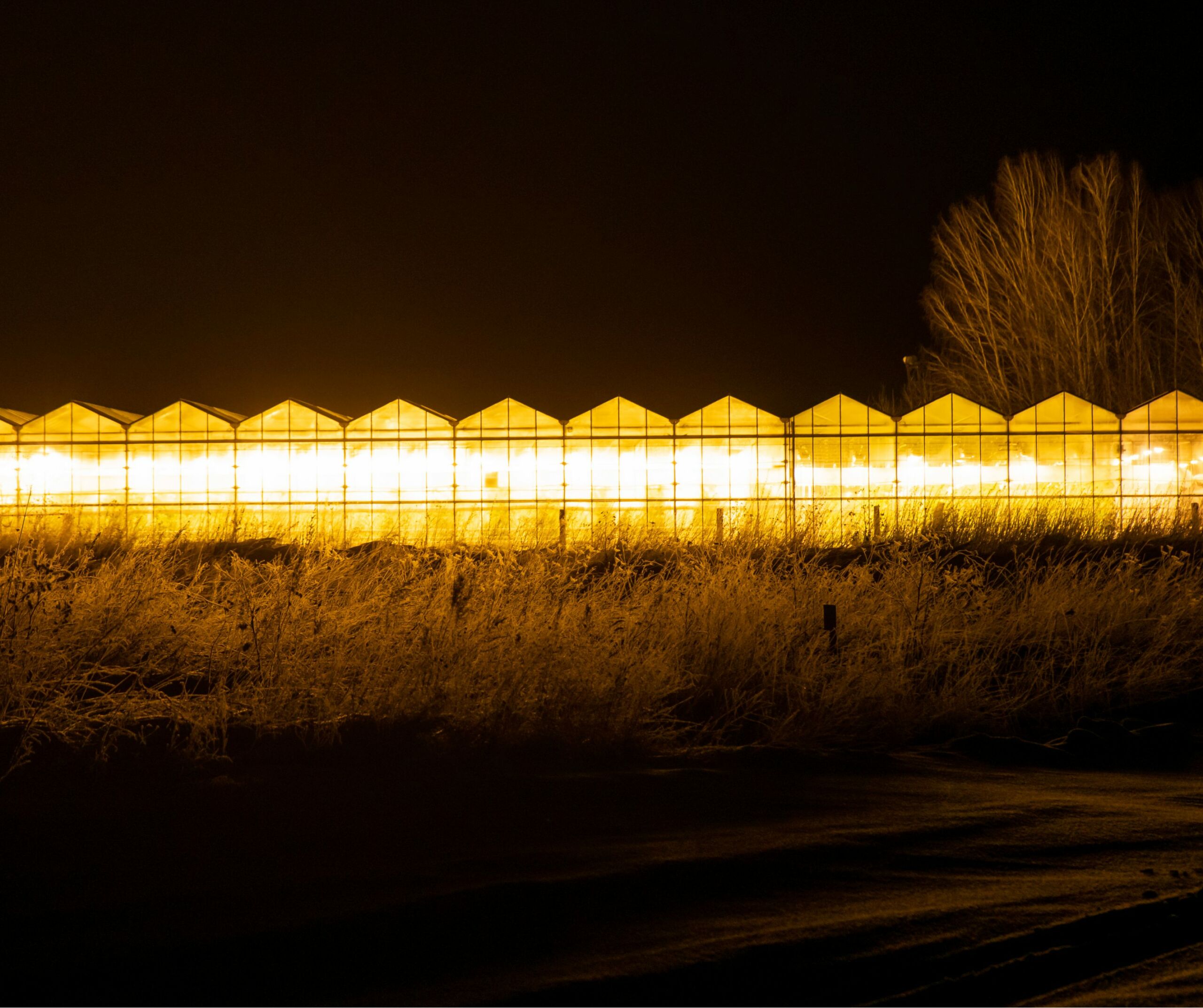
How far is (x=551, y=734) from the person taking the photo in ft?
20.3

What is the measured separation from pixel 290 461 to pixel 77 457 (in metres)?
4.25

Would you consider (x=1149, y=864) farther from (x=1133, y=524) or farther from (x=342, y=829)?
(x=1133, y=524)

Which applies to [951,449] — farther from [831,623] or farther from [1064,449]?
[831,623]

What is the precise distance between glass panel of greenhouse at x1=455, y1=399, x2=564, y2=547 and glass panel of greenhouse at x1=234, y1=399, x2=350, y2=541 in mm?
2469

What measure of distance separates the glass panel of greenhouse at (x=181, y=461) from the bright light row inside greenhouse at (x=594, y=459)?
30 mm

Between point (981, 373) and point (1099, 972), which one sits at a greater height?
point (981, 373)

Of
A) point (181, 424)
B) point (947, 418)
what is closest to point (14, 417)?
point (181, 424)

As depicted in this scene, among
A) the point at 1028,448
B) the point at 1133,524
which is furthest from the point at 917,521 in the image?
the point at 1028,448

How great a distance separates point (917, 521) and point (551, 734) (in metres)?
12.2

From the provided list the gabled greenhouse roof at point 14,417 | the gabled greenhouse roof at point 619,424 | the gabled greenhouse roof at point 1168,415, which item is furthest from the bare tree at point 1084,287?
the gabled greenhouse roof at point 14,417

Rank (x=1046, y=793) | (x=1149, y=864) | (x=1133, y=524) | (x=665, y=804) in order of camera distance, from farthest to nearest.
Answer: (x=1133, y=524), (x=1046, y=793), (x=665, y=804), (x=1149, y=864)

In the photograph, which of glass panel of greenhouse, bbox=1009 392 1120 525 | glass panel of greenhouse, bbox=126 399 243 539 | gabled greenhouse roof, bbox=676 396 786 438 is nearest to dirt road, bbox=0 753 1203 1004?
gabled greenhouse roof, bbox=676 396 786 438

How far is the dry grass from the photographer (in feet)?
19.9

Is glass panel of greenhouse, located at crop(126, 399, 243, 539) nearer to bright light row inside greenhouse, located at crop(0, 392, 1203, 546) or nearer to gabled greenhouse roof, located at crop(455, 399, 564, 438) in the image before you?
bright light row inside greenhouse, located at crop(0, 392, 1203, 546)
